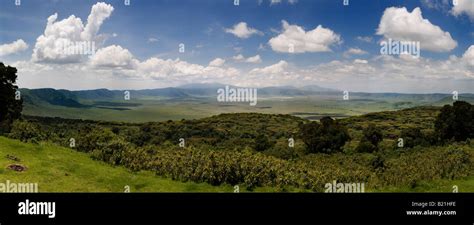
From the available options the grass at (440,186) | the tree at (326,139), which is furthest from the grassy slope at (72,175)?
the tree at (326,139)

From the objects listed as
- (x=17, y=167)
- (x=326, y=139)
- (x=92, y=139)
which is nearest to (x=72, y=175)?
(x=17, y=167)

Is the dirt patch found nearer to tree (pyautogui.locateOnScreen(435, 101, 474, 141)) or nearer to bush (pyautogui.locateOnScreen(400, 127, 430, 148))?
tree (pyautogui.locateOnScreen(435, 101, 474, 141))

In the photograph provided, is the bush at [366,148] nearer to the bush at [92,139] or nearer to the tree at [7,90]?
the bush at [92,139]

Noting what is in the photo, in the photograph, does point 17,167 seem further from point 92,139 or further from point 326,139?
point 326,139

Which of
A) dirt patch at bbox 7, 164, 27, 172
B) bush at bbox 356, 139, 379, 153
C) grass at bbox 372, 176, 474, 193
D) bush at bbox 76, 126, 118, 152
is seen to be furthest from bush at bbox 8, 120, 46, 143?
bush at bbox 356, 139, 379, 153

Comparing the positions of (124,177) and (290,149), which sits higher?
(124,177)
